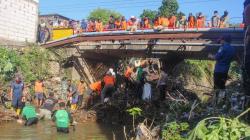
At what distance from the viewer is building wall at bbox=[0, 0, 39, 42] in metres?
25.0

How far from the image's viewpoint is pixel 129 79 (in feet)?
69.0

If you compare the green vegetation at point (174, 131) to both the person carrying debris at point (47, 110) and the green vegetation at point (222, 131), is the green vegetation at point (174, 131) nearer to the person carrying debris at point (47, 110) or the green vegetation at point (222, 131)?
the green vegetation at point (222, 131)

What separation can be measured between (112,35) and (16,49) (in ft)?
18.8

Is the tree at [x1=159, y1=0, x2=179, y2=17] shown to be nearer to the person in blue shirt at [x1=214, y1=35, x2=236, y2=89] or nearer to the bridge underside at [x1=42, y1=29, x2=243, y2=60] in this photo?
the bridge underside at [x1=42, y1=29, x2=243, y2=60]

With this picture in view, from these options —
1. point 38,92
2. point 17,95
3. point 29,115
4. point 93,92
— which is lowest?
point 29,115

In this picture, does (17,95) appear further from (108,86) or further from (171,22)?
(171,22)

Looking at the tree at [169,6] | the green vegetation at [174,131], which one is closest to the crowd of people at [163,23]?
the green vegetation at [174,131]

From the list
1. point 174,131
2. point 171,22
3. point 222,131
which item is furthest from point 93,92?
point 222,131

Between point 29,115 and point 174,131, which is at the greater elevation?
point 174,131

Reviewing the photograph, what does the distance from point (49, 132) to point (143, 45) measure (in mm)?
7012

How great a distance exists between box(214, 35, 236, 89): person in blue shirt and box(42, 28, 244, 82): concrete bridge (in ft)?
13.0

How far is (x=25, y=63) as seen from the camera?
76.0ft

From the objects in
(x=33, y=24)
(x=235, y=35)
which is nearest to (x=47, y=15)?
(x=33, y=24)

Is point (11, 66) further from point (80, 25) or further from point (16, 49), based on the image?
point (80, 25)
